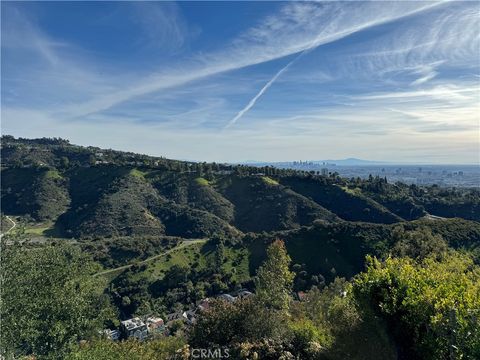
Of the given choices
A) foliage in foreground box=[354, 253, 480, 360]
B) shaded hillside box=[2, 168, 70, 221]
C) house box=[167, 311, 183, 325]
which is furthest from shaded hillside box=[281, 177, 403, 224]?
foliage in foreground box=[354, 253, 480, 360]

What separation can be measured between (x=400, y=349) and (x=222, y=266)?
4636 centimetres

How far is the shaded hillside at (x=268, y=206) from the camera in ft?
272

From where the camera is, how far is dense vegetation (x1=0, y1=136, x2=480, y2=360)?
12.7 m

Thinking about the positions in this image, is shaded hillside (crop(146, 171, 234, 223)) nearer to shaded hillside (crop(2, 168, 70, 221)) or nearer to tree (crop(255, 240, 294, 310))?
shaded hillside (crop(2, 168, 70, 221))

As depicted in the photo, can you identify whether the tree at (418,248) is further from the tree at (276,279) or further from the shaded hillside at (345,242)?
the shaded hillside at (345,242)

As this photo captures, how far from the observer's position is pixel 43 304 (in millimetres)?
14859

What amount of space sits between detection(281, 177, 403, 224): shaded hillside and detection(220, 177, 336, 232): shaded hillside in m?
5.14

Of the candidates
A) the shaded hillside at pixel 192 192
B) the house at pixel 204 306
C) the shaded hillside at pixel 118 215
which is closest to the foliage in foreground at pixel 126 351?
the house at pixel 204 306

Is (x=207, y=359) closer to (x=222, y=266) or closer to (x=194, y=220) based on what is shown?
(x=222, y=266)

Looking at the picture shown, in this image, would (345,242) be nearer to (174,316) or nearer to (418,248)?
(418,248)

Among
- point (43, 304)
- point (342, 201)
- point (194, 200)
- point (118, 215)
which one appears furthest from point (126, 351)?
point (342, 201)

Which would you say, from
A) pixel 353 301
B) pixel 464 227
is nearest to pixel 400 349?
pixel 353 301

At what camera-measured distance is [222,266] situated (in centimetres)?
5703

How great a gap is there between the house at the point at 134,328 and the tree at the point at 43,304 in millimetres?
21787
